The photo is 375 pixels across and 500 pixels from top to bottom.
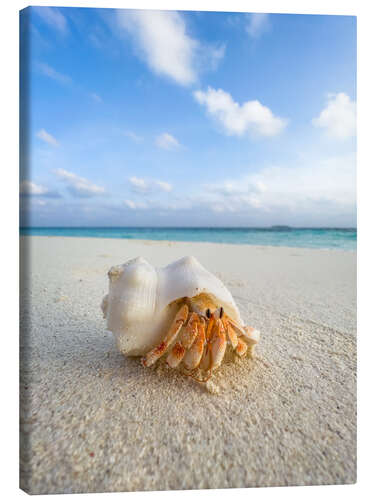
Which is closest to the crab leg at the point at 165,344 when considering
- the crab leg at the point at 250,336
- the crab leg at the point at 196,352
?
the crab leg at the point at 196,352

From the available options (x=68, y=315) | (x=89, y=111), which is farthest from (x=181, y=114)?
(x=68, y=315)

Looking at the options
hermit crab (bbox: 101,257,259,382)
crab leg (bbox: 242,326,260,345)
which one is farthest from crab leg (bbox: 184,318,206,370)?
crab leg (bbox: 242,326,260,345)

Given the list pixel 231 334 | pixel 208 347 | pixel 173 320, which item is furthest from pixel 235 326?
pixel 173 320

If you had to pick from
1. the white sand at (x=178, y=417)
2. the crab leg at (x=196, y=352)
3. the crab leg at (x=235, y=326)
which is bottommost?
the white sand at (x=178, y=417)

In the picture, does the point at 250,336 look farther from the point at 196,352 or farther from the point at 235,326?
the point at 196,352

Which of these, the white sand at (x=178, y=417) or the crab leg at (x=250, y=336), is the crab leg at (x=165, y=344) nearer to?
the white sand at (x=178, y=417)

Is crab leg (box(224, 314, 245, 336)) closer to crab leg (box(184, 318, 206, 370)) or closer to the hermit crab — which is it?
the hermit crab

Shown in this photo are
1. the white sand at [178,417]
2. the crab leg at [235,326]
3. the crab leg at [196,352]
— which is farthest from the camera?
the crab leg at [235,326]
